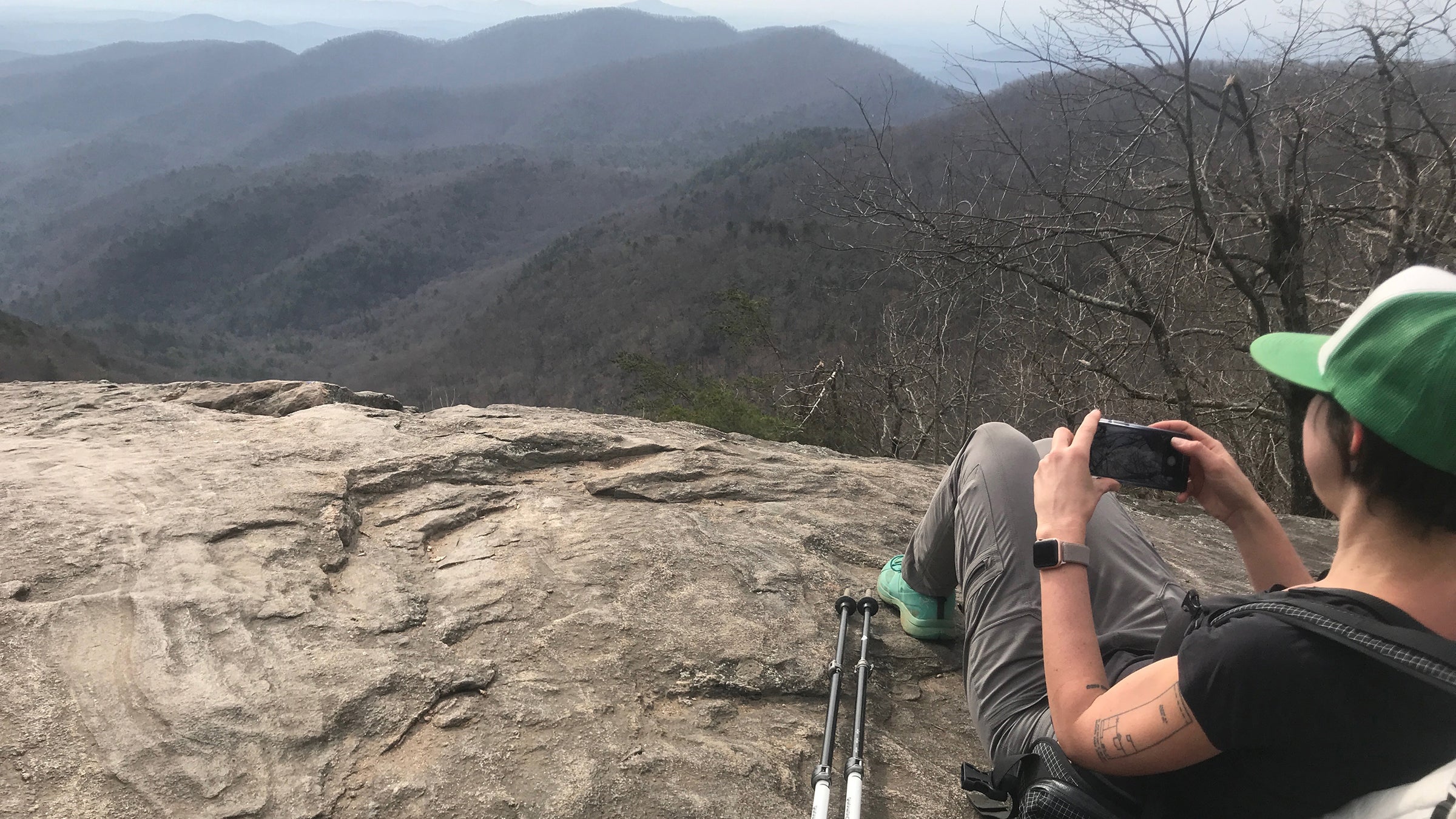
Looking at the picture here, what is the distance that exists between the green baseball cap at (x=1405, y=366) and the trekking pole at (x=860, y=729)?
1192 millimetres

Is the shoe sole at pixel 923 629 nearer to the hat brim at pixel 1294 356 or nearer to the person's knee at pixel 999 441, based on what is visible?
the person's knee at pixel 999 441

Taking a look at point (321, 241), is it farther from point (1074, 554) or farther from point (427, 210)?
point (1074, 554)

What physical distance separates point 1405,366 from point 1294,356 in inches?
9.2

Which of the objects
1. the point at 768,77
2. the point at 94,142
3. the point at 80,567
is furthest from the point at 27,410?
the point at 94,142

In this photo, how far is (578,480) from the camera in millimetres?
3650

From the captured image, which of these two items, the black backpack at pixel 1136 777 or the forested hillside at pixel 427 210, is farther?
the forested hillside at pixel 427 210

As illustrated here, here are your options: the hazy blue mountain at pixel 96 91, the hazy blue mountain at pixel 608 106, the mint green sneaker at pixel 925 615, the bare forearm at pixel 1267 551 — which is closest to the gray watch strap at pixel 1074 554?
the bare forearm at pixel 1267 551

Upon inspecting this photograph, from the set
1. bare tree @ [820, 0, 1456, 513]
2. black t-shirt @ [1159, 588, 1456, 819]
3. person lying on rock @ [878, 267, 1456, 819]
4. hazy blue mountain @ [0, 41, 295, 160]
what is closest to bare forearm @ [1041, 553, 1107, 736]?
person lying on rock @ [878, 267, 1456, 819]

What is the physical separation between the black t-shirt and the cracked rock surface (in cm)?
90

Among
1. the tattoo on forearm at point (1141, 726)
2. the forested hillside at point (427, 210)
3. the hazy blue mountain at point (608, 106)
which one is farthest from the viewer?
the hazy blue mountain at point (608, 106)

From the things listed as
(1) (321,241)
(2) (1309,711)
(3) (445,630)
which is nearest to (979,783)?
(2) (1309,711)

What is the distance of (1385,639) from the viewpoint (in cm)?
100

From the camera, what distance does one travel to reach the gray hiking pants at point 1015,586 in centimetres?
174

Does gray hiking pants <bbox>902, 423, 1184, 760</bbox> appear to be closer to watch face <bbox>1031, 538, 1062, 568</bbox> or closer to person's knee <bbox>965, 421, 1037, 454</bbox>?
person's knee <bbox>965, 421, 1037, 454</bbox>
